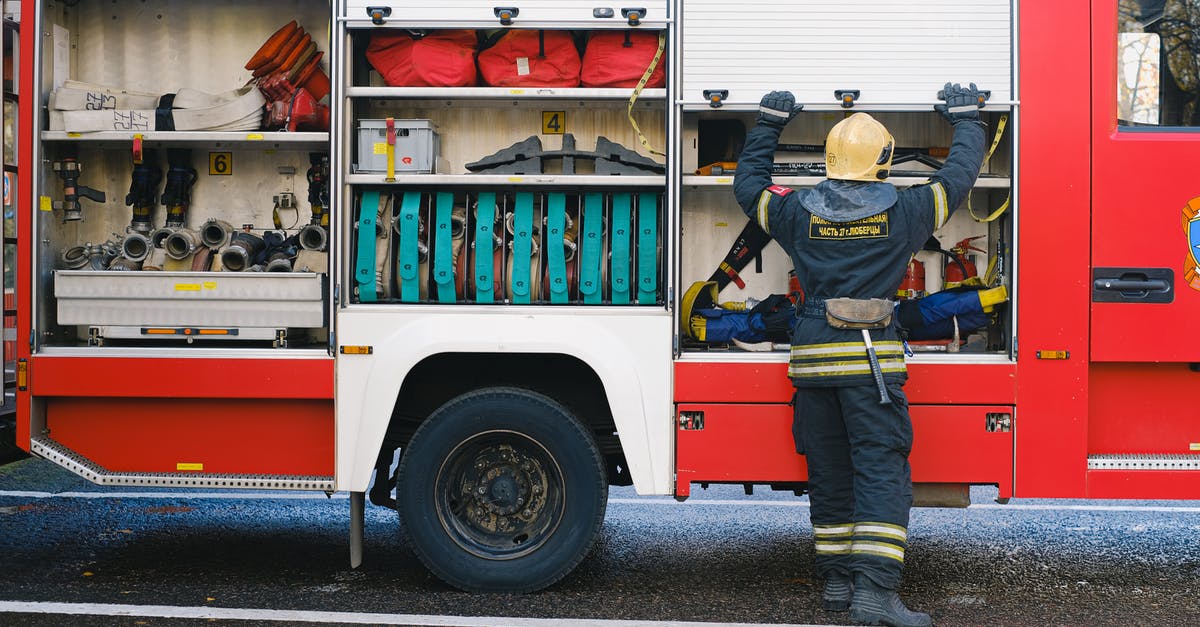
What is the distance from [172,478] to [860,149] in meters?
3.20

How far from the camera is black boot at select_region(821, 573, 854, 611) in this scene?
460cm

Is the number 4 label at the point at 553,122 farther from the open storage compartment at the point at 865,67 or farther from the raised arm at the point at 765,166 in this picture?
the raised arm at the point at 765,166

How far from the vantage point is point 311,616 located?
175 inches

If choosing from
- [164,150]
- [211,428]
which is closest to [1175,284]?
[211,428]

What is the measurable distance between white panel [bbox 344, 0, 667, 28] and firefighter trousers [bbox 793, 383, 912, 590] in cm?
172

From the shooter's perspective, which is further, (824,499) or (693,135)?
(693,135)

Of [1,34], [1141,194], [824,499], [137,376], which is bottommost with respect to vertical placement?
[824,499]

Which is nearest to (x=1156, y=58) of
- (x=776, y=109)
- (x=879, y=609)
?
(x=776, y=109)

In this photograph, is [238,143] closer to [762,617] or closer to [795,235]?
[795,235]

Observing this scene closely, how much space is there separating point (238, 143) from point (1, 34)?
3.47ft

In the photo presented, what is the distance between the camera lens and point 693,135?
546cm

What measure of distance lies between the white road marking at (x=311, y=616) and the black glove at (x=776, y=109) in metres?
2.01

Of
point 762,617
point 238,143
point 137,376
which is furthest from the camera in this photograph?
point 238,143

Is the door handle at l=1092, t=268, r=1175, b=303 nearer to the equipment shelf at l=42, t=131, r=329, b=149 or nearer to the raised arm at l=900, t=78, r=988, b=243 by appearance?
the raised arm at l=900, t=78, r=988, b=243
